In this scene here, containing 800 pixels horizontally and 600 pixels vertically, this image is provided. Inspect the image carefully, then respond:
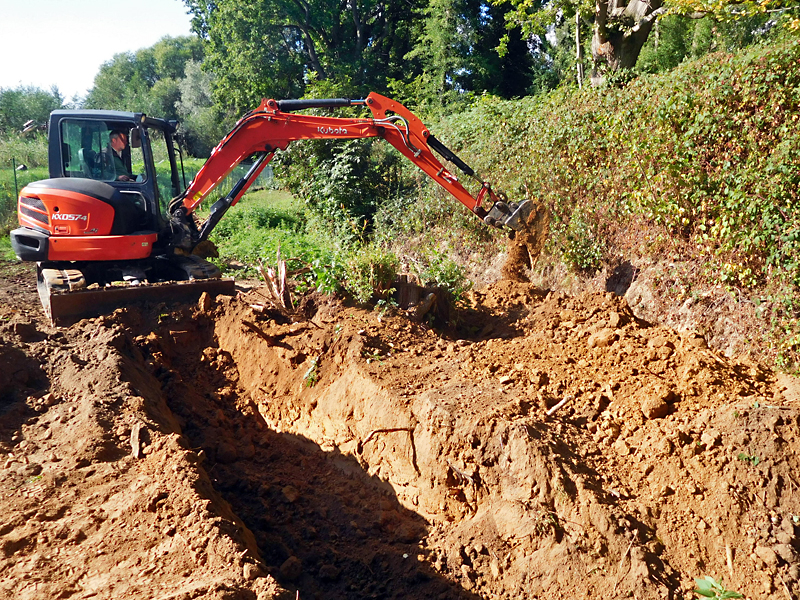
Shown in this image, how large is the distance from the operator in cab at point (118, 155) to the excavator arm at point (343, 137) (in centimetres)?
77

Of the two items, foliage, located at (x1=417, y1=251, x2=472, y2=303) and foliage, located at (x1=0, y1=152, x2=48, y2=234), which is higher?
foliage, located at (x1=0, y1=152, x2=48, y2=234)

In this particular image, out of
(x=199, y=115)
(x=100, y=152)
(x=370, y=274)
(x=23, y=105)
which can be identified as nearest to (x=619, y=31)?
(x=370, y=274)

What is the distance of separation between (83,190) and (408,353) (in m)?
4.81

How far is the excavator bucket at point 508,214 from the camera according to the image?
25.7ft

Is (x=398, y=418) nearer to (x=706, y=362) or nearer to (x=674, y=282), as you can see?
(x=706, y=362)

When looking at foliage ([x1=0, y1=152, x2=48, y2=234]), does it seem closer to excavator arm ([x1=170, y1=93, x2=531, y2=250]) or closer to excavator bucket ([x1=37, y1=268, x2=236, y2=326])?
excavator arm ([x1=170, y1=93, x2=531, y2=250])

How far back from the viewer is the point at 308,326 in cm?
685

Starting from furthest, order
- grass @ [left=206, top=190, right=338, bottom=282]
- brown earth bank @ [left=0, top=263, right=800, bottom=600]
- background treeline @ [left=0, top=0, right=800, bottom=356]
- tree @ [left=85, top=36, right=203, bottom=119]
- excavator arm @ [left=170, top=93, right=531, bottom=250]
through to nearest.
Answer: tree @ [left=85, top=36, right=203, bottom=119]
grass @ [left=206, top=190, right=338, bottom=282]
excavator arm @ [left=170, top=93, right=531, bottom=250]
background treeline @ [left=0, top=0, right=800, bottom=356]
brown earth bank @ [left=0, top=263, right=800, bottom=600]

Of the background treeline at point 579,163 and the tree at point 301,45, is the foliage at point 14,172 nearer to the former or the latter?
the background treeline at point 579,163

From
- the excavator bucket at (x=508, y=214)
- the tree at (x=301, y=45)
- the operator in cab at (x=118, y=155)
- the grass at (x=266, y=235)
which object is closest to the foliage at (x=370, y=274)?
the excavator bucket at (x=508, y=214)

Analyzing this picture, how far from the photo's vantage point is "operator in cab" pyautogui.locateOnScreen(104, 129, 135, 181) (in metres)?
8.20

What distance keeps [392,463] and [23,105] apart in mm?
49786

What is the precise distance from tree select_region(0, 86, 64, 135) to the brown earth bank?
136ft

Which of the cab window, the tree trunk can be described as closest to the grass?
the cab window
